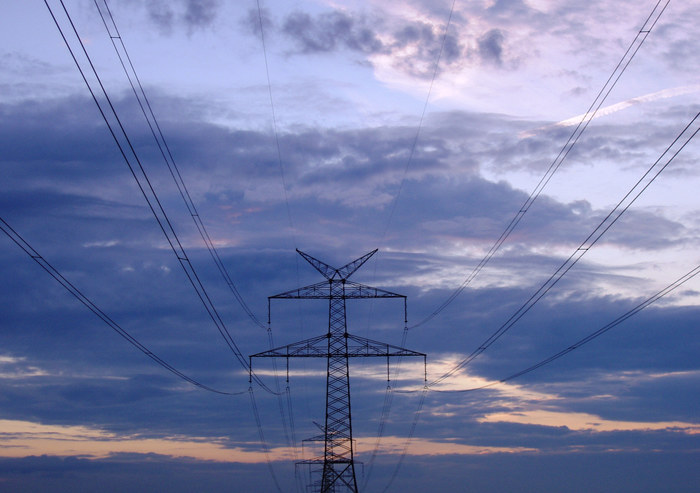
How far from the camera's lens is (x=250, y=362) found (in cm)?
5619

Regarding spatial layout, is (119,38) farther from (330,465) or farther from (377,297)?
(330,465)

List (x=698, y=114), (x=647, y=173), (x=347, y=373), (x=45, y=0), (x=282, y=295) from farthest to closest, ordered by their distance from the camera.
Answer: (x=347, y=373), (x=282, y=295), (x=647, y=173), (x=698, y=114), (x=45, y=0)

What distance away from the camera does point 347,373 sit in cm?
5791

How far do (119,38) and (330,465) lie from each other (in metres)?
43.6

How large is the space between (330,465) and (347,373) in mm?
7103

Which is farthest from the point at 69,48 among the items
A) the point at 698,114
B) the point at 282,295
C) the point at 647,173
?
the point at 282,295

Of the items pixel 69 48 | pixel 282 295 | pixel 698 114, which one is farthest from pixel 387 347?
pixel 69 48

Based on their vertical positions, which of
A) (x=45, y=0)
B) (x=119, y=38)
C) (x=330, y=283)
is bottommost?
(x=45, y=0)

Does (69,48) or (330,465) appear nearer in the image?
(69,48)

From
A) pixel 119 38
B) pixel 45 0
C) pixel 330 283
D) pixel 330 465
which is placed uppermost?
pixel 330 283

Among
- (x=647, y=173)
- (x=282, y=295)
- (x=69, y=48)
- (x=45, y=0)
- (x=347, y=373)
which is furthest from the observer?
(x=347, y=373)

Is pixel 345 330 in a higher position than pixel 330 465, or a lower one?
higher

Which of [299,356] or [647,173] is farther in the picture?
[299,356]

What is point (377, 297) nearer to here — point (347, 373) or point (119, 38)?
point (347, 373)
